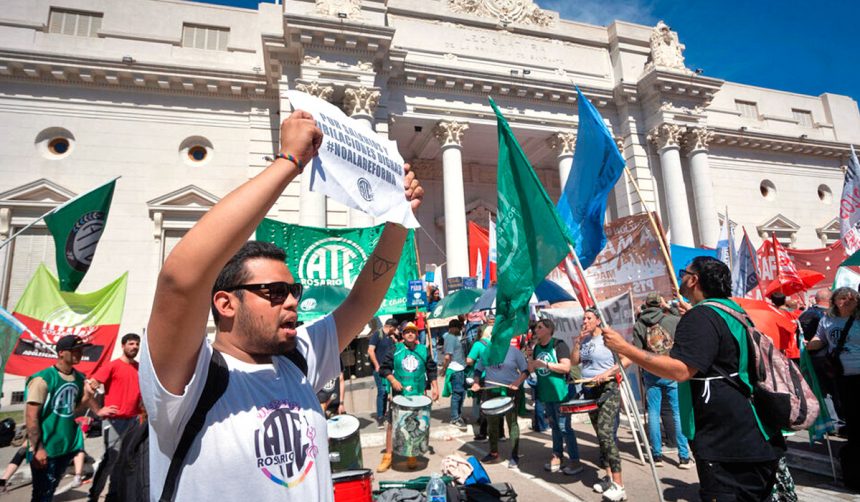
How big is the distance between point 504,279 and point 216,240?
321cm

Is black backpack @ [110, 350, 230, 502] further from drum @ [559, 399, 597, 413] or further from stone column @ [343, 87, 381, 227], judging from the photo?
stone column @ [343, 87, 381, 227]

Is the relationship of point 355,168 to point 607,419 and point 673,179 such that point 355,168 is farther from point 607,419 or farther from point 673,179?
point 673,179

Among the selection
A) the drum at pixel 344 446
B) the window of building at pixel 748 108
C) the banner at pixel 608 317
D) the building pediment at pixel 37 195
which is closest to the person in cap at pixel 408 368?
the drum at pixel 344 446

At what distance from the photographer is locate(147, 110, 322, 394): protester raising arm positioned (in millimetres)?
1072

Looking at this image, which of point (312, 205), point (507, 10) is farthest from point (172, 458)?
point (507, 10)

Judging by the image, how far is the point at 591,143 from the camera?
15.5 ft

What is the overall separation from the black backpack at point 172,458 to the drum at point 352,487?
2426 millimetres

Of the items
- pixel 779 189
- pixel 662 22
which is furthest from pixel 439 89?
pixel 779 189

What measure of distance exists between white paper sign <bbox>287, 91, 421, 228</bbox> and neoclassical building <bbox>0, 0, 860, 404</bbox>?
39.5ft

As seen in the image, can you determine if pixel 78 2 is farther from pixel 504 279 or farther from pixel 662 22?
pixel 662 22

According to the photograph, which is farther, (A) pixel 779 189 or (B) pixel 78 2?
(A) pixel 779 189

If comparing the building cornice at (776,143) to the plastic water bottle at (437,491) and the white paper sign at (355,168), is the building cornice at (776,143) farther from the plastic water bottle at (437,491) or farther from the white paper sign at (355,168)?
the white paper sign at (355,168)

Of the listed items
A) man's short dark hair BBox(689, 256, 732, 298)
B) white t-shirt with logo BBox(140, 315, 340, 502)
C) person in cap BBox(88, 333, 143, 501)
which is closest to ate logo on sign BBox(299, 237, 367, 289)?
person in cap BBox(88, 333, 143, 501)

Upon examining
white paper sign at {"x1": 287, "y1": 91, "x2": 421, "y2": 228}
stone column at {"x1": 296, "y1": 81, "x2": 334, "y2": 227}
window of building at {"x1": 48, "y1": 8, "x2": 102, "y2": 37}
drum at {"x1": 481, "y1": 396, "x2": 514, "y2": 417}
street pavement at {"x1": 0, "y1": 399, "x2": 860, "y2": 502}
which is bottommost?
street pavement at {"x1": 0, "y1": 399, "x2": 860, "y2": 502}
